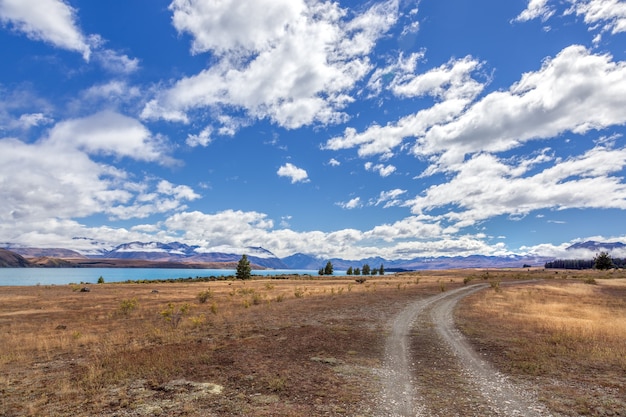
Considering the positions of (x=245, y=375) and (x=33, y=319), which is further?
(x=33, y=319)

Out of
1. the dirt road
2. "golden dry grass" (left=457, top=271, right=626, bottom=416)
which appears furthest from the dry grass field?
the dirt road

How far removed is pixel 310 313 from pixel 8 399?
2096cm

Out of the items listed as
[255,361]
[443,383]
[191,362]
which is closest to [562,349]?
[443,383]

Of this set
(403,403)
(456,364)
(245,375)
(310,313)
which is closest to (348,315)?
(310,313)

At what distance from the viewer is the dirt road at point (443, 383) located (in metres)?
10.0

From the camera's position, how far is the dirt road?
10008 millimetres

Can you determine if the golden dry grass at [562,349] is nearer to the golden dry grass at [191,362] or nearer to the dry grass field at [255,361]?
the dry grass field at [255,361]

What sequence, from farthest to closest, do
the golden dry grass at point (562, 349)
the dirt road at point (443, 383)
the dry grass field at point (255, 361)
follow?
the golden dry grass at point (562, 349) → the dry grass field at point (255, 361) → the dirt road at point (443, 383)

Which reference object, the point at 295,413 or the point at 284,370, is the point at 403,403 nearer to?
the point at 295,413

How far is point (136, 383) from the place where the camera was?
12758mm

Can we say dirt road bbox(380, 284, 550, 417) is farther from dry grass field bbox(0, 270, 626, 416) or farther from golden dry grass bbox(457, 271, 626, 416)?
golden dry grass bbox(457, 271, 626, 416)

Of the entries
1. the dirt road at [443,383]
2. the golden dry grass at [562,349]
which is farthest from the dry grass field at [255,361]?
the dirt road at [443,383]

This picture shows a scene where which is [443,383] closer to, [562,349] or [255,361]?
[255,361]

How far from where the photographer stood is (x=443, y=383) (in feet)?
40.4
